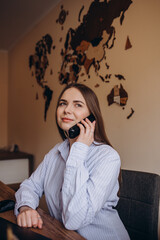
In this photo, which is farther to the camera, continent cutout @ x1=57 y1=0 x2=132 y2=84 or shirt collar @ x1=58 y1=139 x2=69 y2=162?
continent cutout @ x1=57 y1=0 x2=132 y2=84

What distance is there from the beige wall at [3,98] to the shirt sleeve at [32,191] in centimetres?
360

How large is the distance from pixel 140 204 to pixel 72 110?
0.62 m

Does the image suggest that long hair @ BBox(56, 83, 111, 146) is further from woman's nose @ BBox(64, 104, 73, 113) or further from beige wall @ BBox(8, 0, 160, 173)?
beige wall @ BBox(8, 0, 160, 173)

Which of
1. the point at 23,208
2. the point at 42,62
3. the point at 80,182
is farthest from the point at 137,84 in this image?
the point at 42,62

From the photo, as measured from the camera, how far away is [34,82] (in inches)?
143

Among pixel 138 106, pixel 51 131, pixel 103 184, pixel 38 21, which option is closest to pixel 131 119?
pixel 138 106

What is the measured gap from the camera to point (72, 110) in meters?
1.25

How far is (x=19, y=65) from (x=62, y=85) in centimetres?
178

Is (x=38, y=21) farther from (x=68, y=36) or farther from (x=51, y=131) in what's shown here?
(x=51, y=131)

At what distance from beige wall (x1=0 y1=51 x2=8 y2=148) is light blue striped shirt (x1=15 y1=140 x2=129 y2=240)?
3687 mm

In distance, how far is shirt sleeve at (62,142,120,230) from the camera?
3.05 feet

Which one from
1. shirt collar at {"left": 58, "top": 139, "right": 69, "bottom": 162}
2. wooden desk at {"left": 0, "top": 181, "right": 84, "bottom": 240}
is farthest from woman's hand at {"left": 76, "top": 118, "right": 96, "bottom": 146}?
wooden desk at {"left": 0, "top": 181, "right": 84, "bottom": 240}

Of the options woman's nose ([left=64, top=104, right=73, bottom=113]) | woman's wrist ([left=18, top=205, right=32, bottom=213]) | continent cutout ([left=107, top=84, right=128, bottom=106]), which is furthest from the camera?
continent cutout ([left=107, top=84, right=128, bottom=106])

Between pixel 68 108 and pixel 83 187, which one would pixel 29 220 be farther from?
pixel 68 108
